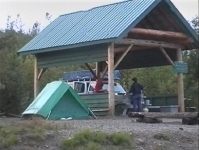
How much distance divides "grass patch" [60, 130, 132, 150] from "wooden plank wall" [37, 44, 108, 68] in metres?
11.9

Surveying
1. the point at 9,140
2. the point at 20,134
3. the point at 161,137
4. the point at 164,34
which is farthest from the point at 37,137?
the point at 164,34

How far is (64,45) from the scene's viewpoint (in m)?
24.4

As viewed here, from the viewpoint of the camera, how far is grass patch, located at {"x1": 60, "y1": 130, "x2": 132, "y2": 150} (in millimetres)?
11523

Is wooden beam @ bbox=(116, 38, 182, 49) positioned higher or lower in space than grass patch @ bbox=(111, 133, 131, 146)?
higher

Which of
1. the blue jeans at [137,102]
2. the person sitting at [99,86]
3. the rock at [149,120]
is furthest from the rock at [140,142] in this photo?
the person sitting at [99,86]

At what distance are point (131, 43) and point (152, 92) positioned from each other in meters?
8.25

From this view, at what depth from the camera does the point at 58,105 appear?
20516 millimetres

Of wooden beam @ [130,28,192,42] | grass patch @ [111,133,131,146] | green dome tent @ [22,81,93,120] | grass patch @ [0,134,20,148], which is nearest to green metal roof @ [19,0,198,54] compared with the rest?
wooden beam @ [130,28,192,42]

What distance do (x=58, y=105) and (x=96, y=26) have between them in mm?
4936

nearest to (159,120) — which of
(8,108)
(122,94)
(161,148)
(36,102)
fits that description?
(36,102)

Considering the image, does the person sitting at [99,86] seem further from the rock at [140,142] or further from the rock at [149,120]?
the rock at [140,142]

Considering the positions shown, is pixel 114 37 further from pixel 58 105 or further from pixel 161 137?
pixel 161 137

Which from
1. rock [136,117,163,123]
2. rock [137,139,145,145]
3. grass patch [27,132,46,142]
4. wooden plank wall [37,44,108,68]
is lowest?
rock [137,139,145,145]

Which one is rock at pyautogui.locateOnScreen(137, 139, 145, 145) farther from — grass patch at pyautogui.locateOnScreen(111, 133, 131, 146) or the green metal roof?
the green metal roof
